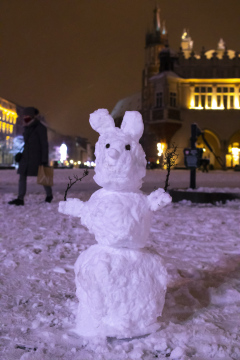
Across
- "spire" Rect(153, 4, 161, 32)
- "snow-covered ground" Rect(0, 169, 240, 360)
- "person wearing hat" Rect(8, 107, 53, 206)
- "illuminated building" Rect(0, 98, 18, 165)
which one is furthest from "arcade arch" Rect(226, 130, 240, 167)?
"snow-covered ground" Rect(0, 169, 240, 360)

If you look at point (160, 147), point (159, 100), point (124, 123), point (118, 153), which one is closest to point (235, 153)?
point (160, 147)

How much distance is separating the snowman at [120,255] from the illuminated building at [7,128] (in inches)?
2274

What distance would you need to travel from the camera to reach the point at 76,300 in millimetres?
2846

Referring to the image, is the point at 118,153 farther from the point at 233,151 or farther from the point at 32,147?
the point at 233,151

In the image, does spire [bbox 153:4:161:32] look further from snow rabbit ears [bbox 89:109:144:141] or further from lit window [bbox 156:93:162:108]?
snow rabbit ears [bbox 89:109:144:141]

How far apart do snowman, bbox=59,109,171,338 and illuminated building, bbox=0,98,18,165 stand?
189ft

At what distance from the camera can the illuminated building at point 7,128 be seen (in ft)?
197

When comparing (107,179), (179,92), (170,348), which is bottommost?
(170,348)

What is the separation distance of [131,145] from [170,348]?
113 centimetres

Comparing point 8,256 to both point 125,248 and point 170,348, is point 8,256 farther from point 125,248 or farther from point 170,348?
point 170,348

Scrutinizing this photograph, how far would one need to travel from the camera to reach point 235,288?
317cm

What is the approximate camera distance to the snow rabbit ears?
245cm

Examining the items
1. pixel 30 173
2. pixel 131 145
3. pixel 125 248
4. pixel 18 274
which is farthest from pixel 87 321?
pixel 30 173

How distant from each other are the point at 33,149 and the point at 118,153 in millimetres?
5912
